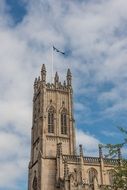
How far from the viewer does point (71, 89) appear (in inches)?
3324

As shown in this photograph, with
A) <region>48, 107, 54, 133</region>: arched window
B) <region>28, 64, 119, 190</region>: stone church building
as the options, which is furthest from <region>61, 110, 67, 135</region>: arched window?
<region>48, 107, 54, 133</region>: arched window

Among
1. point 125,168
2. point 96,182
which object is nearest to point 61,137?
point 96,182

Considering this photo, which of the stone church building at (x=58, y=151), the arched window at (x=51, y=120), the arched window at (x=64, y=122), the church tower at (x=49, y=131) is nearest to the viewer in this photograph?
the stone church building at (x=58, y=151)

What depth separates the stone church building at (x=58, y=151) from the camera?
68812mm

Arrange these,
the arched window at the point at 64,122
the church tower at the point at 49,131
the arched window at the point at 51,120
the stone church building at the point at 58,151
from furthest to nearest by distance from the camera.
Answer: the arched window at the point at 64,122 < the arched window at the point at 51,120 < the church tower at the point at 49,131 < the stone church building at the point at 58,151

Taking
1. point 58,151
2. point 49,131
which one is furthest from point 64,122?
point 58,151

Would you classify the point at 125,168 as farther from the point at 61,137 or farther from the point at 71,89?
the point at 71,89

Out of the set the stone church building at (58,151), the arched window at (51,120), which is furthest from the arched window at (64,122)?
the arched window at (51,120)

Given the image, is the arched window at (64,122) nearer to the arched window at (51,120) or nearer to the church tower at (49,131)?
the church tower at (49,131)

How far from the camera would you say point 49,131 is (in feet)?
253

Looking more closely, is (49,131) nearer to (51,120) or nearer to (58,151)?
(51,120)

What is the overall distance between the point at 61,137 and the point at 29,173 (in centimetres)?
969

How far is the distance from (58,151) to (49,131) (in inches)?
287

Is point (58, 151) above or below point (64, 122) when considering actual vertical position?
below
